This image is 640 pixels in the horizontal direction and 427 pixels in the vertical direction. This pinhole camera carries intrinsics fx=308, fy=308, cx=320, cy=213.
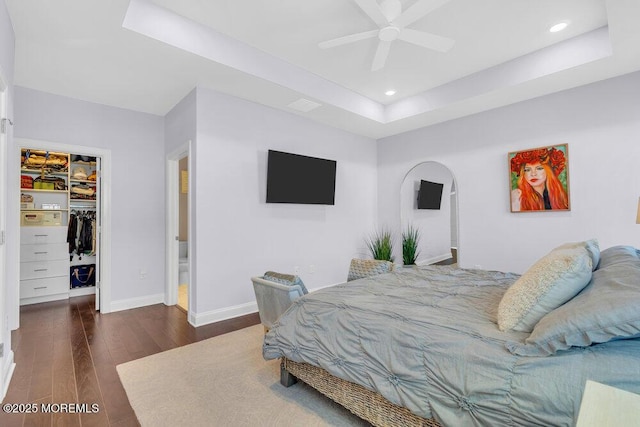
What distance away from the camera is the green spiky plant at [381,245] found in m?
4.87

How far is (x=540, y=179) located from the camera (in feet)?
12.3

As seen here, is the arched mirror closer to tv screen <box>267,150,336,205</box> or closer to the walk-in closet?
tv screen <box>267,150,336,205</box>

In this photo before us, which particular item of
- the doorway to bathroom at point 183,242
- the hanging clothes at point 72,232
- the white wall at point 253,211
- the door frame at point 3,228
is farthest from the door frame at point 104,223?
the door frame at point 3,228

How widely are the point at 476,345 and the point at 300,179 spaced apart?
10.8ft

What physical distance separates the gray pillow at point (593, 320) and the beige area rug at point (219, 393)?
1.10 metres

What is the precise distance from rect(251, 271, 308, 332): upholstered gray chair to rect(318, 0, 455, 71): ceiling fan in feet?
6.54

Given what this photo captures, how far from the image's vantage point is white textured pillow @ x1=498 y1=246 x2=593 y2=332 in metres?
1.40

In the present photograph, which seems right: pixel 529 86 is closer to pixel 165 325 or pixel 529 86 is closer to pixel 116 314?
pixel 165 325

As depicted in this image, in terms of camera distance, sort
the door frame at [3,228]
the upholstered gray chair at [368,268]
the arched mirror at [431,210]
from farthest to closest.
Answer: the arched mirror at [431,210]
the upholstered gray chair at [368,268]
the door frame at [3,228]

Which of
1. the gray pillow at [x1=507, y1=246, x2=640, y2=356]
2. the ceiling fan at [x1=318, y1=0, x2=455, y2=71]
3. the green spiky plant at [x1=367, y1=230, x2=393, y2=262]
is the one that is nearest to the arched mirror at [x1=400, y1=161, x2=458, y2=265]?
the green spiky plant at [x1=367, y1=230, x2=393, y2=262]

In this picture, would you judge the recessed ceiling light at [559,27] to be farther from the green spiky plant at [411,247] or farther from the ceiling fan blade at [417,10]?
the green spiky plant at [411,247]

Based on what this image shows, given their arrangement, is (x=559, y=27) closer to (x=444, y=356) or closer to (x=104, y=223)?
(x=444, y=356)

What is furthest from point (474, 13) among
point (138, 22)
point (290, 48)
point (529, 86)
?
point (138, 22)

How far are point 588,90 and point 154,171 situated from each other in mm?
5415
